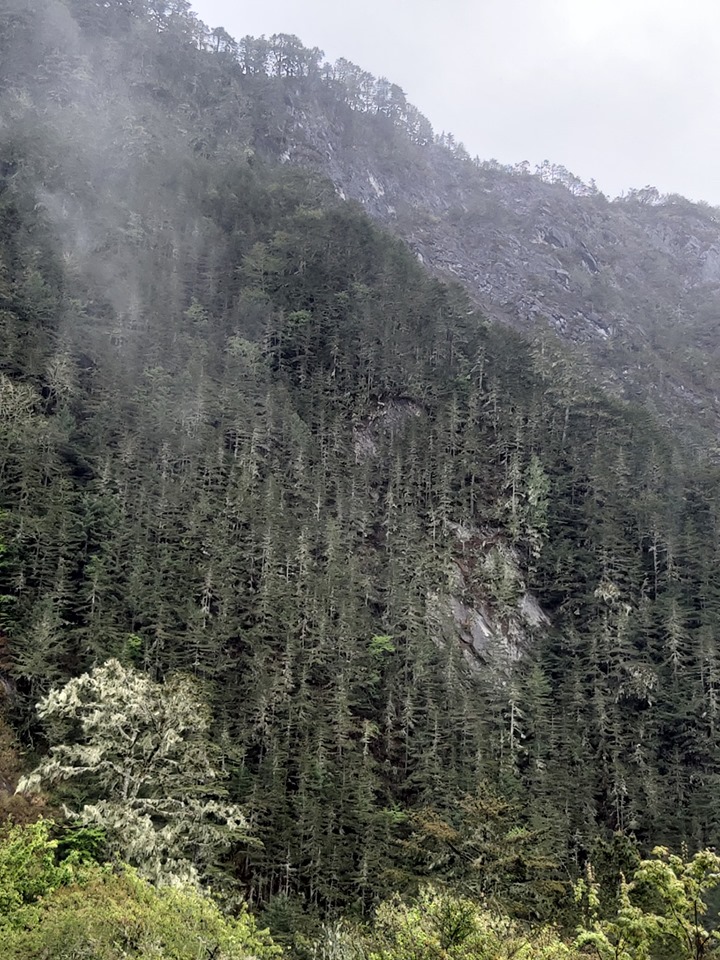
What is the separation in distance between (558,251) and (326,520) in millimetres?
108785

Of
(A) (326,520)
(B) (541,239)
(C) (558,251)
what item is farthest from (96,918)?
(B) (541,239)

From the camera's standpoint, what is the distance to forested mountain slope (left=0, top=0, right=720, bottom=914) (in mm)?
42969

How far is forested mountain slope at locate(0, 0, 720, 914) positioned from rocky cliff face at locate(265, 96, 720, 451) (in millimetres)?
32461

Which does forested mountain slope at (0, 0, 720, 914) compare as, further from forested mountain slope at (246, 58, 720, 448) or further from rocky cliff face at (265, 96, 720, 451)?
rocky cliff face at (265, 96, 720, 451)

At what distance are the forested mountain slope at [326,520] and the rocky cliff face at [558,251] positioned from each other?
32461mm

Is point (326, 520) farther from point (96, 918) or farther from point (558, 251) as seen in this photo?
point (558, 251)

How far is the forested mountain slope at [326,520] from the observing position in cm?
4297

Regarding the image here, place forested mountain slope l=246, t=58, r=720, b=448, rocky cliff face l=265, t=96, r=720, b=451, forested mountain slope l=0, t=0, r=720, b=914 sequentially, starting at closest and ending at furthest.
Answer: forested mountain slope l=0, t=0, r=720, b=914 → rocky cliff face l=265, t=96, r=720, b=451 → forested mountain slope l=246, t=58, r=720, b=448

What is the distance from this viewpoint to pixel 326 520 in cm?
6544

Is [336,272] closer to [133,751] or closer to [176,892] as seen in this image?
[133,751]

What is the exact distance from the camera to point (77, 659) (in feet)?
134

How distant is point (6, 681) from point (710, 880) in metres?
35.3

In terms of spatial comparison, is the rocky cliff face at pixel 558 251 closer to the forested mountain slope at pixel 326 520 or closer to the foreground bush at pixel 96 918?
the forested mountain slope at pixel 326 520

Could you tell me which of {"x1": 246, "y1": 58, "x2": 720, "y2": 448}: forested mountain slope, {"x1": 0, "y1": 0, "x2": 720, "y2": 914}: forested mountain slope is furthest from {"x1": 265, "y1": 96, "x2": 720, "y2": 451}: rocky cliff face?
{"x1": 0, "y1": 0, "x2": 720, "y2": 914}: forested mountain slope
